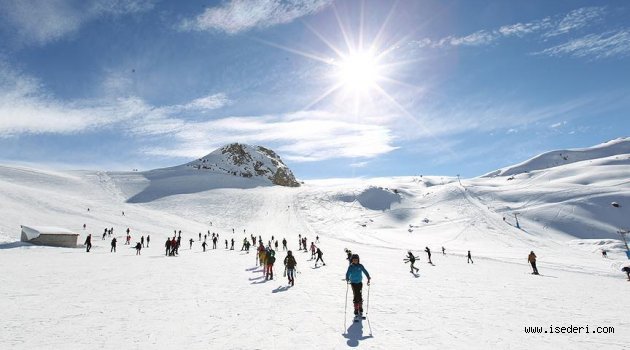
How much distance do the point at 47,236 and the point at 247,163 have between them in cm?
14084

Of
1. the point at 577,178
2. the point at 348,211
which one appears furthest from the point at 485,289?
the point at 577,178

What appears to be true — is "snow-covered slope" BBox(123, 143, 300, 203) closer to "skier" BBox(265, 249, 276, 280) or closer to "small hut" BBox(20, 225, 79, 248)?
"small hut" BBox(20, 225, 79, 248)

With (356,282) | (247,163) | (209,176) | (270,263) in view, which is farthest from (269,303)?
(247,163)

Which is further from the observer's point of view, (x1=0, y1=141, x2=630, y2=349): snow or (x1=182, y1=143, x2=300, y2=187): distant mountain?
(x1=182, y1=143, x2=300, y2=187): distant mountain

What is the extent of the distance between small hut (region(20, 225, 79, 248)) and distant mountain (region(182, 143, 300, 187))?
116972 millimetres

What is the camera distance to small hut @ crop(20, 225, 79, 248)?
29969 mm

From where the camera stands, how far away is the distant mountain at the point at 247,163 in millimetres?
156750

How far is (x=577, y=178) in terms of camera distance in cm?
9325

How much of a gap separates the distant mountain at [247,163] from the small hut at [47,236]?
384 feet

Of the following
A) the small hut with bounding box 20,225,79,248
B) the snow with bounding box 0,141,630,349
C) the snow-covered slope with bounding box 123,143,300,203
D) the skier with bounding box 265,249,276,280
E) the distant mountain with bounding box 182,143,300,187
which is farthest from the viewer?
the distant mountain with bounding box 182,143,300,187

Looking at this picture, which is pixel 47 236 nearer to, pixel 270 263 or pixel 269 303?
pixel 270 263

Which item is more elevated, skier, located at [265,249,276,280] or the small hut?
the small hut

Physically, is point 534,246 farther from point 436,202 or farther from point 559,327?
point 559,327

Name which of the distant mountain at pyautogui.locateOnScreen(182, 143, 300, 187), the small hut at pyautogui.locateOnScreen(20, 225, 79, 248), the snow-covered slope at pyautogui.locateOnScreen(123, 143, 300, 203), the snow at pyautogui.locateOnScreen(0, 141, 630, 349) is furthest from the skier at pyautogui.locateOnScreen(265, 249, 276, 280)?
the distant mountain at pyautogui.locateOnScreen(182, 143, 300, 187)
